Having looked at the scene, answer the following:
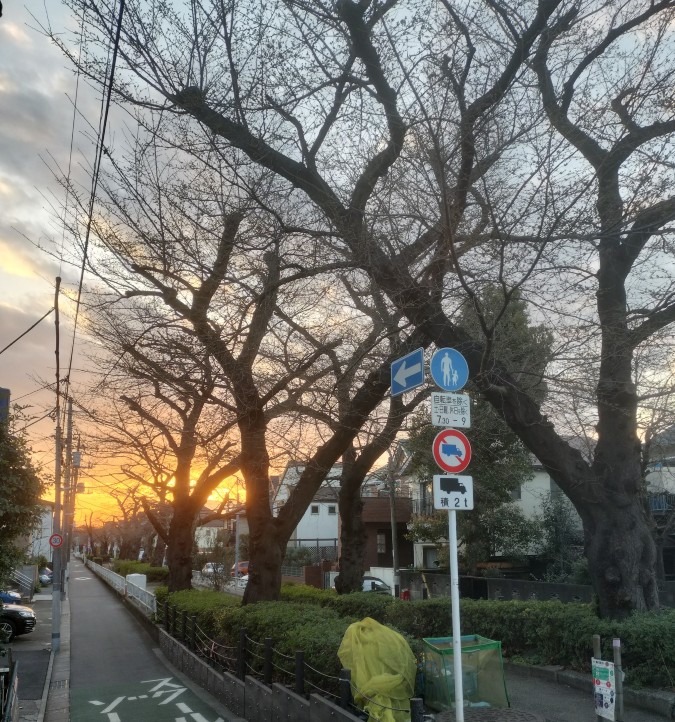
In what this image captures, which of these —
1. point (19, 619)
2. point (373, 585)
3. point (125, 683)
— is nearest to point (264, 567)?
point (125, 683)

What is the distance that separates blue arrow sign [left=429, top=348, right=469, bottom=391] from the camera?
6914 millimetres

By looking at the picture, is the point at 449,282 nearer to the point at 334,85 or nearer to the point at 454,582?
the point at 334,85

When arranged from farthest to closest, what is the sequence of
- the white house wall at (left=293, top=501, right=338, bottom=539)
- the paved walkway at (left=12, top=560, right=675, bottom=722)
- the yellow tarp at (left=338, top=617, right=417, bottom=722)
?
the white house wall at (left=293, top=501, right=338, bottom=539) < the paved walkway at (left=12, top=560, right=675, bottom=722) < the yellow tarp at (left=338, top=617, right=417, bottom=722)

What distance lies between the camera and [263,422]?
1416 centimetres

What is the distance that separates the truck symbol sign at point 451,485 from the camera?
21.1ft

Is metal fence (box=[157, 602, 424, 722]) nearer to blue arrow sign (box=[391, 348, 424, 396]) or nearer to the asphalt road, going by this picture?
the asphalt road

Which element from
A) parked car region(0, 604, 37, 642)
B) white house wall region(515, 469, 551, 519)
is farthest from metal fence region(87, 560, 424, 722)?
white house wall region(515, 469, 551, 519)

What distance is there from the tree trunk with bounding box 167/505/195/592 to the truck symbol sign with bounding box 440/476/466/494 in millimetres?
19273

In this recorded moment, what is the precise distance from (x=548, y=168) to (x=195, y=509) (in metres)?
18.8

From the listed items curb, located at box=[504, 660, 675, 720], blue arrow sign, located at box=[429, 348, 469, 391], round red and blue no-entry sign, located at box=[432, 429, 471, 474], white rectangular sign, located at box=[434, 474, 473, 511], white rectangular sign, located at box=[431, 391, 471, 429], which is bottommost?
curb, located at box=[504, 660, 675, 720]

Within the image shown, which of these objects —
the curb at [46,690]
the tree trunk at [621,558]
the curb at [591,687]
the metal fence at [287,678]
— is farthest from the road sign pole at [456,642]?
the curb at [46,690]

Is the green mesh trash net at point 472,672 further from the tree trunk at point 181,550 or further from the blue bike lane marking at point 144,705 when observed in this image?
the tree trunk at point 181,550

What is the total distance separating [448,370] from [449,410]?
41cm

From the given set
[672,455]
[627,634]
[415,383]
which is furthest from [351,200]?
[672,455]
